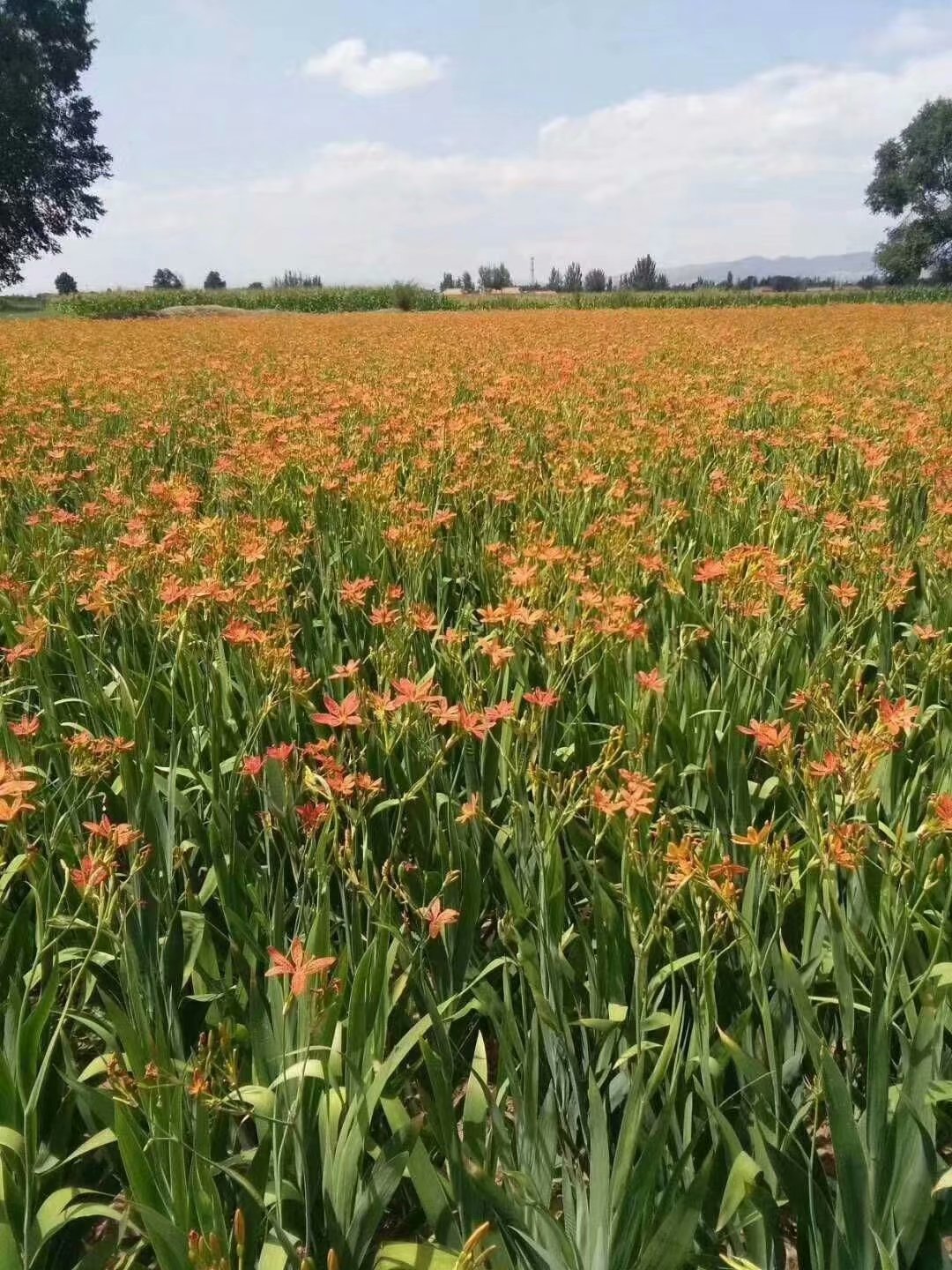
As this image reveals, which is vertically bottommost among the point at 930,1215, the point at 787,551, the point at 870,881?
the point at 930,1215

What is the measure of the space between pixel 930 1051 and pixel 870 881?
0.54 m

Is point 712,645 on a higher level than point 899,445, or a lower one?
lower

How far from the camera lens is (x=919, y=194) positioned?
58156 millimetres

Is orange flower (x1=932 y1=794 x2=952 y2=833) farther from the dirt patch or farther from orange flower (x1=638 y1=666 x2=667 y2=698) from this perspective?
the dirt patch

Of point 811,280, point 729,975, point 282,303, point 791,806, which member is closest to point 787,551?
point 791,806

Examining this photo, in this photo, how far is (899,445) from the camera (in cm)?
453

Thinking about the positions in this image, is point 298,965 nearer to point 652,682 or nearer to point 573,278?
point 652,682

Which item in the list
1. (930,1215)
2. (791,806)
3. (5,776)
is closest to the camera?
(930,1215)

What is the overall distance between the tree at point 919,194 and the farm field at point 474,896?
62.5 m

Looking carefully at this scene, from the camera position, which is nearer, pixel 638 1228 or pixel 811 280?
pixel 638 1228

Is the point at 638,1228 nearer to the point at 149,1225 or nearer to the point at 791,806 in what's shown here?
the point at 149,1225

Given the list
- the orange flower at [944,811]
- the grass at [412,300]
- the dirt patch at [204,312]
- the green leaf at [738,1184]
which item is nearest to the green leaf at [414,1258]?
the green leaf at [738,1184]

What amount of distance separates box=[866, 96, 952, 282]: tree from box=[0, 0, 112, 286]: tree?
45.4 meters

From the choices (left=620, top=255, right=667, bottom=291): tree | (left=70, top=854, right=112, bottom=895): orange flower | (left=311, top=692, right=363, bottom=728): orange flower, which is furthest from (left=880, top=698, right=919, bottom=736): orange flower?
(left=620, top=255, right=667, bottom=291): tree
